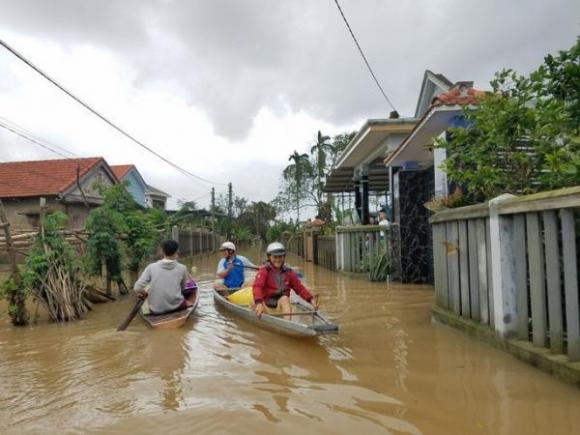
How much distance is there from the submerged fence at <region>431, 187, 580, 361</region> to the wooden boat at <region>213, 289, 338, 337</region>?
5.60 feet

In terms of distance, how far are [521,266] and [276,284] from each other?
10.8ft

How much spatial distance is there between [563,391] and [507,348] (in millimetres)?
1001

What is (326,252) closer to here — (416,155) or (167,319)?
(416,155)

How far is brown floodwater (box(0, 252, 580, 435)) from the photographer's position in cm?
352

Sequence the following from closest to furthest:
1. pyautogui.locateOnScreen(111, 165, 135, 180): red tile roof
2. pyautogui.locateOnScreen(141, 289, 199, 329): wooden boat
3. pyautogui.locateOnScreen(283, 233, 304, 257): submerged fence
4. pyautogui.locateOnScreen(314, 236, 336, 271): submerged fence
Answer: pyautogui.locateOnScreen(141, 289, 199, 329): wooden boat < pyautogui.locateOnScreen(314, 236, 336, 271): submerged fence < pyautogui.locateOnScreen(283, 233, 304, 257): submerged fence < pyautogui.locateOnScreen(111, 165, 135, 180): red tile roof

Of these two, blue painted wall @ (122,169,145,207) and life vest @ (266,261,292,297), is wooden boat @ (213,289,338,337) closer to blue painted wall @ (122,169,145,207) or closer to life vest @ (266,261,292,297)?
life vest @ (266,261,292,297)

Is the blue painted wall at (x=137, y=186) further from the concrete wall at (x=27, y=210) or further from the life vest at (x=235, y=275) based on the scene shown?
the life vest at (x=235, y=275)

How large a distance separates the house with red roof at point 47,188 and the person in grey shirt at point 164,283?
45.0 feet

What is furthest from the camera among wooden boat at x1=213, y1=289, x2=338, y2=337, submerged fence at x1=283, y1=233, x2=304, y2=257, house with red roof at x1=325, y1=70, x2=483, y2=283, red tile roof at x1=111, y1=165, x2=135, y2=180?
red tile roof at x1=111, y1=165, x2=135, y2=180

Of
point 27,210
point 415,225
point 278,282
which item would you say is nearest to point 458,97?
point 415,225

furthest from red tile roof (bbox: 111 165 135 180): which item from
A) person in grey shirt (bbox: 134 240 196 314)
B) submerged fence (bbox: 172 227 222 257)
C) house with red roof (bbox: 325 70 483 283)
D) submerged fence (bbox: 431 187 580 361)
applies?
submerged fence (bbox: 431 187 580 361)

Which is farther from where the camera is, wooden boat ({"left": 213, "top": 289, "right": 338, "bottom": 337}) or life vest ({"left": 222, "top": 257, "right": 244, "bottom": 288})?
life vest ({"left": 222, "top": 257, "right": 244, "bottom": 288})

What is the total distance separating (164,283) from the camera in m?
7.54

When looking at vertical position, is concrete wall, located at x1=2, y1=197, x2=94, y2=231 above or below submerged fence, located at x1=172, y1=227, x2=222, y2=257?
above
